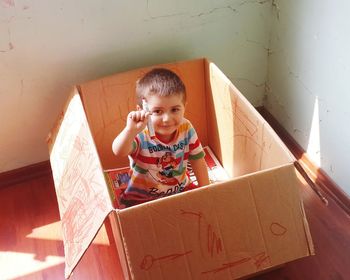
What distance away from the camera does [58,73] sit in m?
1.23

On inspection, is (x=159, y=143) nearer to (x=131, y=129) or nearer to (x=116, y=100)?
(x=131, y=129)

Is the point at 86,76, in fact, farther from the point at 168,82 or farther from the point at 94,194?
the point at 94,194

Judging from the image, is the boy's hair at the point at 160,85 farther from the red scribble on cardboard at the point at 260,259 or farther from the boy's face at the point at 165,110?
the red scribble on cardboard at the point at 260,259

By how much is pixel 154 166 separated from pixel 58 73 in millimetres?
417

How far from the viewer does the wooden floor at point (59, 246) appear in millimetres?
1101

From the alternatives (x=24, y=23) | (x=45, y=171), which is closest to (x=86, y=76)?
(x=24, y=23)

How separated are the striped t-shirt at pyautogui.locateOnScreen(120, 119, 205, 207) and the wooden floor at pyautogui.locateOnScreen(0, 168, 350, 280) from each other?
189mm

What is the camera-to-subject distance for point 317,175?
4.28 feet

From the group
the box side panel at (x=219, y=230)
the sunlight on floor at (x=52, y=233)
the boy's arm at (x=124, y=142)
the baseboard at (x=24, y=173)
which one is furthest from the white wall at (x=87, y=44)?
the box side panel at (x=219, y=230)

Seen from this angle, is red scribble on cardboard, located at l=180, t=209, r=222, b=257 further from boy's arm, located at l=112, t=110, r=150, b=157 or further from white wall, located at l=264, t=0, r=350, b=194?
white wall, located at l=264, t=0, r=350, b=194

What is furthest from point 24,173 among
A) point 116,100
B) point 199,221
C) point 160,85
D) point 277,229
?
point 277,229

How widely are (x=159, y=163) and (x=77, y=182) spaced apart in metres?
0.22

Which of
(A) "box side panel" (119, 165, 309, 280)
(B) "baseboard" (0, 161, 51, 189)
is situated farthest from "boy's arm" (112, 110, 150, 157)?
(B) "baseboard" (0, 161, 51, 189)

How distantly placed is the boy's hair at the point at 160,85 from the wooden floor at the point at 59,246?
47cm
